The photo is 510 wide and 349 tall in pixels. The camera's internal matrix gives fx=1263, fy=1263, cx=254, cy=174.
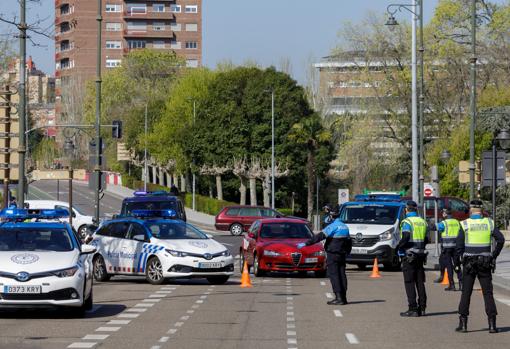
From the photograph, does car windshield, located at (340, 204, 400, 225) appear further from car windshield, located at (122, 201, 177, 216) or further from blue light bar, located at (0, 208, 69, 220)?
blue light bar, located at (0, 208, 69, 220)

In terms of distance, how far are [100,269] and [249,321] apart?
1054 centimetres

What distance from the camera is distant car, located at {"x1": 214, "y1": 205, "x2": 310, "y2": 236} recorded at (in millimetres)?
66812

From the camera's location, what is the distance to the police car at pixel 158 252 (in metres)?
26.9

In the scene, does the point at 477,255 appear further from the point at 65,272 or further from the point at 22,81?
the point at 22,81

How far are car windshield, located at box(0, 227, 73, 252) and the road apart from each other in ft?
3.40

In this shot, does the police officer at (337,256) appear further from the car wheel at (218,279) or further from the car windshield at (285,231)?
the car windshield at (285,231)

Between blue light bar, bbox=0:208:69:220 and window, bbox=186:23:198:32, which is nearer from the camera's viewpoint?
blue light bar, bbox=0:208:69:220

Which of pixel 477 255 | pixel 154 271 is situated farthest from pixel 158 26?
pixel 477 255

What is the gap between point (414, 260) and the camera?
803 inches

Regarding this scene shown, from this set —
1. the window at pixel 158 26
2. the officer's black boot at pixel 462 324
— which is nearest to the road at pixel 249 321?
the officer's black boot at pixel 462 324

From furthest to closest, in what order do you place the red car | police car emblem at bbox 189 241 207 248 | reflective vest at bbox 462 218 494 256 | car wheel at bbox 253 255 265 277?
1. car wheel at bbox 253 255 265 277
2. the red car
3. police car emblem at bbox 189 241 207 248
4. reflective vest at bbox 462 218 494 256

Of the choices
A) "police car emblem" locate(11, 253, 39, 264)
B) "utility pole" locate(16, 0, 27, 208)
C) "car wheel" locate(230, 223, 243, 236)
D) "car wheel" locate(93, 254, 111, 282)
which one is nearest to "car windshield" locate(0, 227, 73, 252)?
"police car emblem" locate(11, 253, 39, 264)

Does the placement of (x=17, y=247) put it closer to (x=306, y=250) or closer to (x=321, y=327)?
(x=321, y=327)

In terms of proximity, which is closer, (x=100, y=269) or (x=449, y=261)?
(x=449, y=261)
